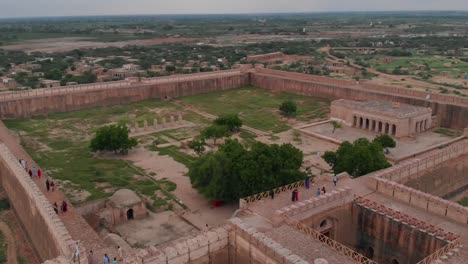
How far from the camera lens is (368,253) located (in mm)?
21797

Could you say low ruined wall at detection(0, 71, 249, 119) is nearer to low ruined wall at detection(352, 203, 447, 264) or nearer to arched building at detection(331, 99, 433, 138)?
arched building at detection(331, 99, 433, 138)

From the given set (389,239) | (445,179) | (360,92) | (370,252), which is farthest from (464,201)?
(360,92)

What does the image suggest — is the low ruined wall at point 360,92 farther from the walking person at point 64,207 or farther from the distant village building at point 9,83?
the walking person at point 64,207

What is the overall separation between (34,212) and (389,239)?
691 inches

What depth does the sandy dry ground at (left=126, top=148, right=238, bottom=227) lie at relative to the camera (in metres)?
27.1

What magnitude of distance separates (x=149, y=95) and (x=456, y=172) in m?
42.7

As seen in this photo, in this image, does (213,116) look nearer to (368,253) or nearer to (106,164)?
(106,164)

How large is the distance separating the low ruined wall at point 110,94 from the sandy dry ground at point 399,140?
957 inches

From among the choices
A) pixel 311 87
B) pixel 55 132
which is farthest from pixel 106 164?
pixel 311 87

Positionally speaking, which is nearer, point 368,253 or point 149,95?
point 368,253

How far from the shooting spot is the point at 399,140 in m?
42.5

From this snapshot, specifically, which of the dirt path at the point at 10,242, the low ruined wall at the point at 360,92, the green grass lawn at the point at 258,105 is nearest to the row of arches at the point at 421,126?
the low ruined wall at the point at 360,92

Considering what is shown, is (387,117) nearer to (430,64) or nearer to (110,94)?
(110,94)

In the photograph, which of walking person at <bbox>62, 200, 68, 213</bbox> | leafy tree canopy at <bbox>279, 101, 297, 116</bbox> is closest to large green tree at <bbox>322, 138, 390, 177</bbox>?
walking person at <bbox>62, 200, 68, 213</bbox>
